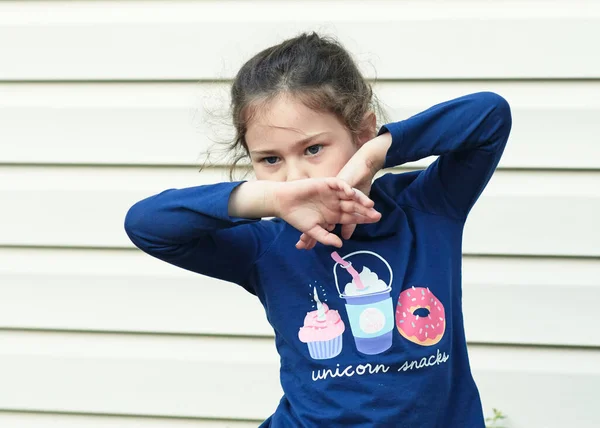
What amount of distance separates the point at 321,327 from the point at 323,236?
24 centimetres

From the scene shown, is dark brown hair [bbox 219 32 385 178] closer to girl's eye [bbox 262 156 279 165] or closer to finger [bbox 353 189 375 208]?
girl's eye [bbox 262 156 279 165]

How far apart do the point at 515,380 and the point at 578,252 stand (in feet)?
1.62

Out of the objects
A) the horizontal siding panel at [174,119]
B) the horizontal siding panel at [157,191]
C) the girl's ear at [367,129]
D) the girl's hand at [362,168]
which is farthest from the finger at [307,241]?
the horizontal siding panel at [157,191]

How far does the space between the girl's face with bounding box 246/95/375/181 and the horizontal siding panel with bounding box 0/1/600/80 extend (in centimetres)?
101

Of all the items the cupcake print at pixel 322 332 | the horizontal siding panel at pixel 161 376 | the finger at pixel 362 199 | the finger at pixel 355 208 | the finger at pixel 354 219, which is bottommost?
the horizontal siding panel at pixel 161 376

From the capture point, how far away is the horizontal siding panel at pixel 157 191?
2887 millimetres

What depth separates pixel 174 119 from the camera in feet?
10.0

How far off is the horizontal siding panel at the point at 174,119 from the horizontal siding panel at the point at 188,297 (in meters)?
0.35

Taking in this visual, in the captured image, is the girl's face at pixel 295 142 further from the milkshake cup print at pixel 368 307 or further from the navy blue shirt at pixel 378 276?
the milkshake cup print at pixel 368 307

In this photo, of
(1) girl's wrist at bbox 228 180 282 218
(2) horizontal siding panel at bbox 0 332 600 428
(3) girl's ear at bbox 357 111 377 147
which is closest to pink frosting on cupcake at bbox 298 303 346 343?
(1) girl's wrist at bbox 228 180 282 218

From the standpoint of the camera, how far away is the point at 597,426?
299 centimetres

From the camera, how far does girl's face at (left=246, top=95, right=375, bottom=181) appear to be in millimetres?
1923

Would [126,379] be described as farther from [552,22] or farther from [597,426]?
[552,22]

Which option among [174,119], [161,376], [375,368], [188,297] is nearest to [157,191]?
[174,119]
